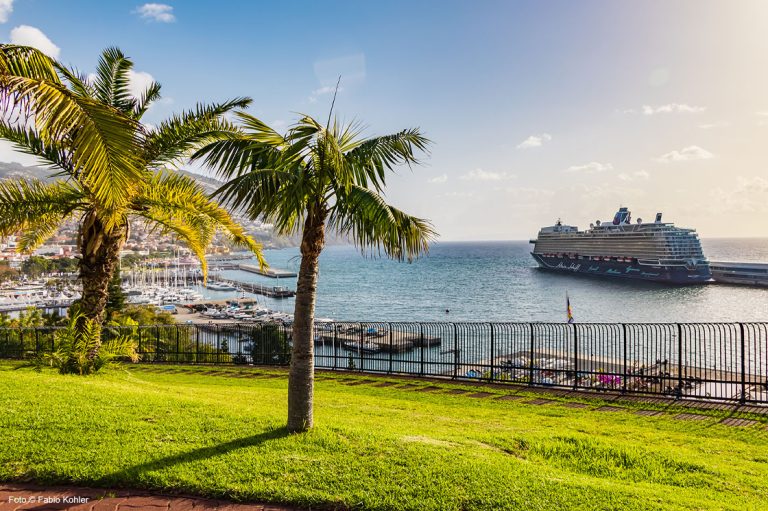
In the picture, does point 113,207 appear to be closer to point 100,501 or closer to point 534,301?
point 100,501

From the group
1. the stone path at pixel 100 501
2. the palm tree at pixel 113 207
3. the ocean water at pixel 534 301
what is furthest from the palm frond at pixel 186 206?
the ocean water at pixel 534 301

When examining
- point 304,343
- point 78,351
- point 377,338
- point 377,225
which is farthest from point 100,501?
point 377,338

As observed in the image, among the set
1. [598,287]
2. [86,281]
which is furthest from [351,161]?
[598,287]

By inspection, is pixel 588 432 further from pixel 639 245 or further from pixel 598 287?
pixel 639 245

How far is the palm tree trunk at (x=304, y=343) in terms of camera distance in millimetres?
5449

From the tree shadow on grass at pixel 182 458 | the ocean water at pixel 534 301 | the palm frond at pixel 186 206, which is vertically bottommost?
the ocean water at pixel 534 301

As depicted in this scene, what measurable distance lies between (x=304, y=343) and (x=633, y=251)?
321 ft

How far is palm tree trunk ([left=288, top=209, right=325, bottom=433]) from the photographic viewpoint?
5.45 metres

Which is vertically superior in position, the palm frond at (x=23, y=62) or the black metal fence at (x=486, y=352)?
the palm frond at (x=23, y=62)

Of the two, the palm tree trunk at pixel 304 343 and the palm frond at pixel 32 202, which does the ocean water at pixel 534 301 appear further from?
the palm tree trunk at pixel 304 343

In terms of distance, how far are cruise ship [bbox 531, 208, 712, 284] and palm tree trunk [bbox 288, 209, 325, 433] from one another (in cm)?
9291

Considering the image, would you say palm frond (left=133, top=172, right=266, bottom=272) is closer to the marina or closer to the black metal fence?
the black metal fence

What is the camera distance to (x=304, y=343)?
18.0ft

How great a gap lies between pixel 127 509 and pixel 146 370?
11085 mm
